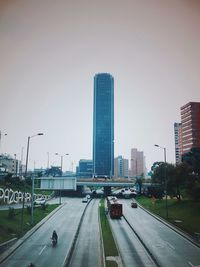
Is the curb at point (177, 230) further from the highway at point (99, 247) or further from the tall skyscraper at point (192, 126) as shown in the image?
the tall skyscraper at point (192, 126)

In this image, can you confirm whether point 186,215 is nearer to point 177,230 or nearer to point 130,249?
point 177,230

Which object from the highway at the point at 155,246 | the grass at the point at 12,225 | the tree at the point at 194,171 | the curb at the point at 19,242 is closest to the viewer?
the highway at the point at 155,246

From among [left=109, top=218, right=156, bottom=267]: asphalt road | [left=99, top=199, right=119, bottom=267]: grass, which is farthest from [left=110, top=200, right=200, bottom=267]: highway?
[left=99, top=199, right=119, bottom=267]: grass

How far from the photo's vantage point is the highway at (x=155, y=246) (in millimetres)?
31344

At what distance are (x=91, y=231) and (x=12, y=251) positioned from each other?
17141mm

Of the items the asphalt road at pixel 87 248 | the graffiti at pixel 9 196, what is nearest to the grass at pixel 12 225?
the graffiti at pixel 9 196

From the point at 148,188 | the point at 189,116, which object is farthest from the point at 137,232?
the point at 189,116

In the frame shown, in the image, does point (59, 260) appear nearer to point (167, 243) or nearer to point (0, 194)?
point (167, 243)

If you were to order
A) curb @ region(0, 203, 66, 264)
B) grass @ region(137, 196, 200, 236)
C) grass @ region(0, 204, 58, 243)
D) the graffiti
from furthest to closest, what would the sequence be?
the graffiti
grass @ region(137, 196, 200, 236)
grass @ region(0, 204, 58, 243)
curb @ region(0, 203, 66, 264)

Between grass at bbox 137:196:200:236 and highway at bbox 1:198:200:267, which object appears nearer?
highway at bbox 1:198:200:267

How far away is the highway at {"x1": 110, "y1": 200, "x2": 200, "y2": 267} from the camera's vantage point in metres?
31.3

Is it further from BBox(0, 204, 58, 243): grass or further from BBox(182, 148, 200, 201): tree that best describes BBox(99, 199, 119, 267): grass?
BBox(182, 148, 200, 201): tree

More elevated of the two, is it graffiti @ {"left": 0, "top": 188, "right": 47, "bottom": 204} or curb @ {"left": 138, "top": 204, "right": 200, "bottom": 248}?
graffiti @ {"left": 0, "top": 188, "right": 47, "bottom": 204}

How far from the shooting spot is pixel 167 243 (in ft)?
133
